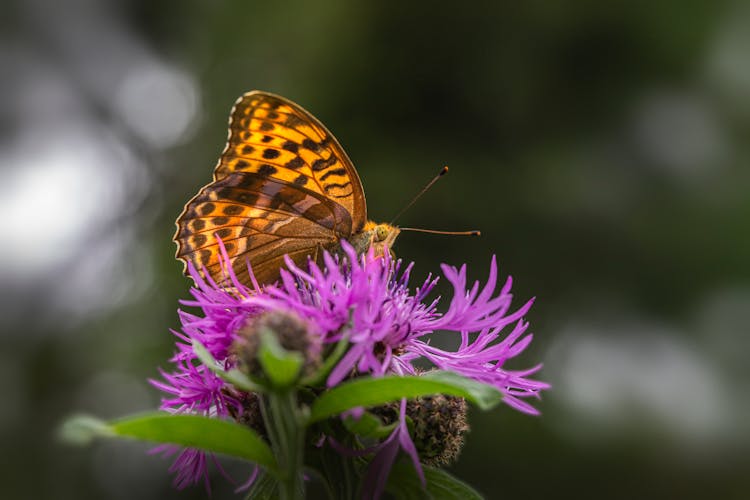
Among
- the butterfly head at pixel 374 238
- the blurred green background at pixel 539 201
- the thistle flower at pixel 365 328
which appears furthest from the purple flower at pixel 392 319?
the blurred green background at pixel 539 201

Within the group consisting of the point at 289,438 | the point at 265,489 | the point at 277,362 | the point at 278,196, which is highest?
the point at 278,196

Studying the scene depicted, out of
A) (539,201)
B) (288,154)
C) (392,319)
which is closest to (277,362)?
(392,319)

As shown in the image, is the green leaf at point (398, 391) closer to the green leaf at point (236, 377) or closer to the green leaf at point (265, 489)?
the green leaf at point (236, 377)

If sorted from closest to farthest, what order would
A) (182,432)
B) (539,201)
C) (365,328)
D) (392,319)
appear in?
(182,432), (365,328), (392,319), (539,201)

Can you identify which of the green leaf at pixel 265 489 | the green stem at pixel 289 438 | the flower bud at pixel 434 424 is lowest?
the green leaf at pixel 265 489

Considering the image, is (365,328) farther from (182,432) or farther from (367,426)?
(182,432)

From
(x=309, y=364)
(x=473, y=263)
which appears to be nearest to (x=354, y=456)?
(x=309, y=364)

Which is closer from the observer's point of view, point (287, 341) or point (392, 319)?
point (287, 341)
